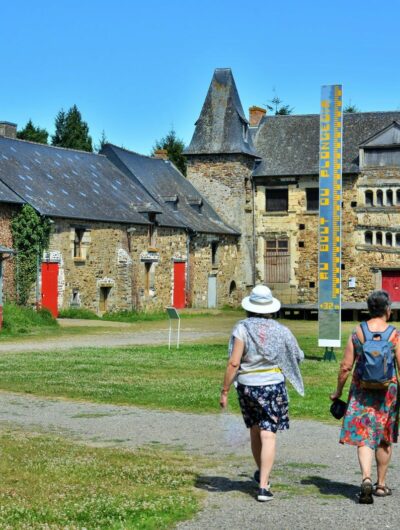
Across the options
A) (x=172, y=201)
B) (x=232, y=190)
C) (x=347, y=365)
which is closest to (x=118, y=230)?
(x=172, y=201)

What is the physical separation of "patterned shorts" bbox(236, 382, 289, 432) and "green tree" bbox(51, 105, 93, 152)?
2437 inches

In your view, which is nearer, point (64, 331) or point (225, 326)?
point (64, 331)

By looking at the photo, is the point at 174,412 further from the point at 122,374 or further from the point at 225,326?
the point at 225,326

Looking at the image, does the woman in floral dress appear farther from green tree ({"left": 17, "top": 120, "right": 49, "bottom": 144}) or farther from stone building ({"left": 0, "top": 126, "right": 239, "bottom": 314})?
green tree ({"left": 17, "top": 120, "right": 49, "bottom": 144})

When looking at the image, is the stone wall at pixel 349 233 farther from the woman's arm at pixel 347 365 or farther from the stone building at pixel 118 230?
the woman's arm at pixel 347 365

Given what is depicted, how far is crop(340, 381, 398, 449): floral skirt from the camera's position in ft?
26.7

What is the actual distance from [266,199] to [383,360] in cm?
4138

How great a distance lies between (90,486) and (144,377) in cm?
875

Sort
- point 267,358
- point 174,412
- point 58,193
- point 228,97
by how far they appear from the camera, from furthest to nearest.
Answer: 1. point 228,97
2. point 58,193
3. point 174,412
4. point 267,358

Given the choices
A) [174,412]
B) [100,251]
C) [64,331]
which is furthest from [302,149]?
[174,412]

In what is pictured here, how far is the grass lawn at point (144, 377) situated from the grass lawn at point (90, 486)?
3728 mm

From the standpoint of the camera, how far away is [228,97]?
48.7 metres

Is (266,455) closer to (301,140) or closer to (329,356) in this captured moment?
(329,356)

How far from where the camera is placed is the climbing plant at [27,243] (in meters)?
33.9
